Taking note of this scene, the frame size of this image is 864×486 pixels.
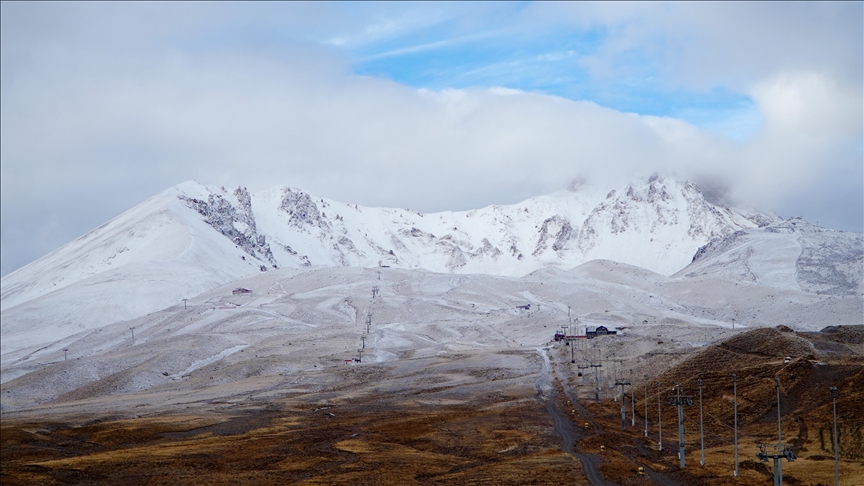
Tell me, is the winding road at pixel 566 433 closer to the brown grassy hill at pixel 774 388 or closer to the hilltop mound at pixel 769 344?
the brown grassy hill at pixel 774 388

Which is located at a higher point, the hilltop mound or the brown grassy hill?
the hilltop mound

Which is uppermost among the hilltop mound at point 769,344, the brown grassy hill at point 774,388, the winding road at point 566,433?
the hilltop mound at point 769,344

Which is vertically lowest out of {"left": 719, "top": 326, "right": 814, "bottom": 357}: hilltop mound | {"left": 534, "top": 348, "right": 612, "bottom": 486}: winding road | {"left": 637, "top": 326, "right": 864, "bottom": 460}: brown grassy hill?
{"left": 534, "top": 348, "right": 612, "bottom": 486}: winding road

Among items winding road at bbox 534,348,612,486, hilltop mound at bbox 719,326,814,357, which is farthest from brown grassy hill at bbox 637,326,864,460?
winding road at bbox 534,348,612,486

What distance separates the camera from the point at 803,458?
62219 mm

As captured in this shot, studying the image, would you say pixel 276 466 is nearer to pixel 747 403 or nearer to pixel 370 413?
pixel 370 413

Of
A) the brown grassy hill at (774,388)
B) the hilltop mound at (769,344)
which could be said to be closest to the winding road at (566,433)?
the brown grassy hill at (774,388)

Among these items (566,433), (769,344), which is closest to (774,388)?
(566,433)

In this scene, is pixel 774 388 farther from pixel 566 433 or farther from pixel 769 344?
pixel 769 344

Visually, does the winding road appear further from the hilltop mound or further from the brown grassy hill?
the hilltop mound

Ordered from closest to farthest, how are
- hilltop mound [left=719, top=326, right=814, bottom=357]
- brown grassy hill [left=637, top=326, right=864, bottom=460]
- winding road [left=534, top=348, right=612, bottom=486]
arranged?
winding road [left=534, top=348, right=612, bottom=486], brown grassy hill [left=637, top=326, right=864, bottom=460], hilltop mound [left=719, top=326, right=814, bottom=357]

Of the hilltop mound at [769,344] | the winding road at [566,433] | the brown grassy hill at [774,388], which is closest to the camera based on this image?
the winding road at [566,433]

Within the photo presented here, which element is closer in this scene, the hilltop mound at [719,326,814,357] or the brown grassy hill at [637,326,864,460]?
the brown grassy hill at [637,326,864,460]

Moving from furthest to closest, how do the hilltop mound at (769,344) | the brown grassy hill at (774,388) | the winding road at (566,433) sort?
1. the hilltop mound at (769,344)
2. the brown grassy hill at (774,388)
3. the winding road at (566,433)
